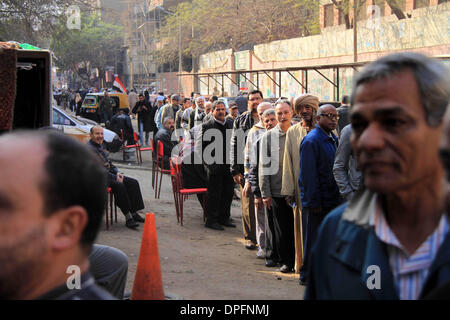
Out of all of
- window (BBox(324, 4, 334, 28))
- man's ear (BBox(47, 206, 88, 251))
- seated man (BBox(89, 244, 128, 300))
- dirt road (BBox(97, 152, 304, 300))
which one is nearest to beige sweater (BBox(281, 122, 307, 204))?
dirt road (BBox(97, 152, 304, 300))

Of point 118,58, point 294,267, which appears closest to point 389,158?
point 294,267

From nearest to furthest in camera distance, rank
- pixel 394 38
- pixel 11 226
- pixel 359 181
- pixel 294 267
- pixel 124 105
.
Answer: pixel 11 226, pixel 359 181, pixel 294 267, pixel 394 38, pixel 124 105

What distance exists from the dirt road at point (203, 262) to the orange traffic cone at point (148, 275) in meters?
0.57

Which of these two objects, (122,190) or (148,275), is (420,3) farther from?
(148,275)

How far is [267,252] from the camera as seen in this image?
7.74m

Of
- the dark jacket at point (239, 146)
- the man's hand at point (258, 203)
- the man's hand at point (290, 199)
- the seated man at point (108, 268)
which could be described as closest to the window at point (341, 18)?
the dark jacket at point (239, 146)

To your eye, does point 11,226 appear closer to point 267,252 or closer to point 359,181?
point 359,181

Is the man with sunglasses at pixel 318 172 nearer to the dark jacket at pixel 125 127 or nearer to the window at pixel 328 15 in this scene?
the dark jacket at pixel 125 127

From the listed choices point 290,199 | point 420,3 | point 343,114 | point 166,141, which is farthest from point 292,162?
point 420,3

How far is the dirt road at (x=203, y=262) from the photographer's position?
638 cm

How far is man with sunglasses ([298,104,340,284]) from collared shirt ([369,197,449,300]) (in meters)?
4.50

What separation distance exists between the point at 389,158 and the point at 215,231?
8.26 meters

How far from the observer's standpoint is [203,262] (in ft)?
25.3

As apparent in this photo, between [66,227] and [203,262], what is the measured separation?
Answer: 608 centimetres
